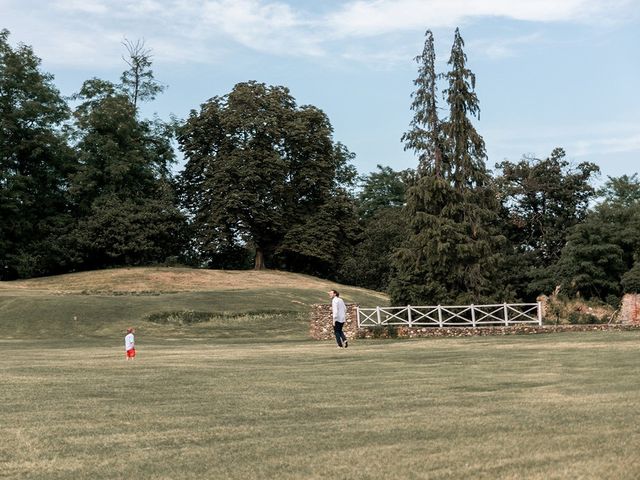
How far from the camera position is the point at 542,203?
62.9 m

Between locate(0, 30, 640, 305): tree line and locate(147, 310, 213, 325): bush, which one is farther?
locate(0, 30, 640, 305): tree line

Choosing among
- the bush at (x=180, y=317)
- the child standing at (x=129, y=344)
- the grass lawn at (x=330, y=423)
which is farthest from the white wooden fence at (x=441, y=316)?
the grass lawn at (x=330, y=423)

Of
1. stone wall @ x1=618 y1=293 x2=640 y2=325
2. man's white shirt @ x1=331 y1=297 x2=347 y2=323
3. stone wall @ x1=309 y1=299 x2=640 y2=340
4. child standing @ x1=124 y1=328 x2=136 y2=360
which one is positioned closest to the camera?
child standing @ x1=124 y1=328 x2=136 y2=360

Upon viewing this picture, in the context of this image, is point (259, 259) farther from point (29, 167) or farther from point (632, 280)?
point (632, 280)

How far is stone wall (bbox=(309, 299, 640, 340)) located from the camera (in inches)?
1313

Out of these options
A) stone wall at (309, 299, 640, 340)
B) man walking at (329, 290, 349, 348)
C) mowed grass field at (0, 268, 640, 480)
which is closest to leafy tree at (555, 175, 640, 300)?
stone wall at (309, 299, 640, 340)

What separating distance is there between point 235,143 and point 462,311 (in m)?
45.5

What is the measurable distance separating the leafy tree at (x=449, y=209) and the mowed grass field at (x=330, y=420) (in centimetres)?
2252

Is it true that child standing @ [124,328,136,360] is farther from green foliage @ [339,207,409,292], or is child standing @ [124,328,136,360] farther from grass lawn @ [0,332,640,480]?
green foliage @ [339,207,409,292]

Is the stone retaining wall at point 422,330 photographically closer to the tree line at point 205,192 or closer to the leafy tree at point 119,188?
the tree line at point 205,192

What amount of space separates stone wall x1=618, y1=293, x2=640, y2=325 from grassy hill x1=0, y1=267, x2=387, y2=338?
15.6 m

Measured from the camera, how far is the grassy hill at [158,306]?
45.0 m

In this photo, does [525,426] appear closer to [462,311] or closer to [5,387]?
[5,387]

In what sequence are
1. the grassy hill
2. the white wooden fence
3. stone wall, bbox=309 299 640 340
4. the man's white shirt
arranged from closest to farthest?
the man's white shirt, stone wall, bbox=309 299 640 340, the white wooden fence, the grassy hill
